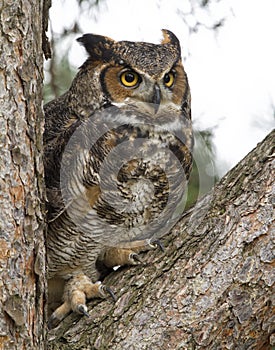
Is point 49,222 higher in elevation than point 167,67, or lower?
lower

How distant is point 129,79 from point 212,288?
0.85 m

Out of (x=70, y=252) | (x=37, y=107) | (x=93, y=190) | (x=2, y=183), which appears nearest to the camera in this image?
(x=2, y=183)

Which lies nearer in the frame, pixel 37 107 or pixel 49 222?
pixel 37 107

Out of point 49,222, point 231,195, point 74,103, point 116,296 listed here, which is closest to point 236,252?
point 231,195

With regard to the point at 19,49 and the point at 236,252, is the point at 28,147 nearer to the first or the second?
the point at 19,49

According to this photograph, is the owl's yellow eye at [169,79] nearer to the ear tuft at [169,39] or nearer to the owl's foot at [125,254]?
→ the ear tuft at [169,39]

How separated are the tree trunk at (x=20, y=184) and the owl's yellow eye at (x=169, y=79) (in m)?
0.75

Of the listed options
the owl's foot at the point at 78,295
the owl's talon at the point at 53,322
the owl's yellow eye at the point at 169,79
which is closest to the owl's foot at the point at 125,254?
the owl's foot at the point at 78,295

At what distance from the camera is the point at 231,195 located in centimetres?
163

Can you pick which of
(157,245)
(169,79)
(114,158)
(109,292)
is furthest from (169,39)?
(109,292)

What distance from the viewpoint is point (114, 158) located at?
1.90m

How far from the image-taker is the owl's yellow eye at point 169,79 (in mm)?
2014

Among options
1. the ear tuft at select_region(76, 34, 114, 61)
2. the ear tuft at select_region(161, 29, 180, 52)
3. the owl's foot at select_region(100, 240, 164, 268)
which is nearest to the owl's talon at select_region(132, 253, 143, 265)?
the owl's foot at select_region(100, 240, 164, 268)

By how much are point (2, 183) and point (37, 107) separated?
0.72 ft
